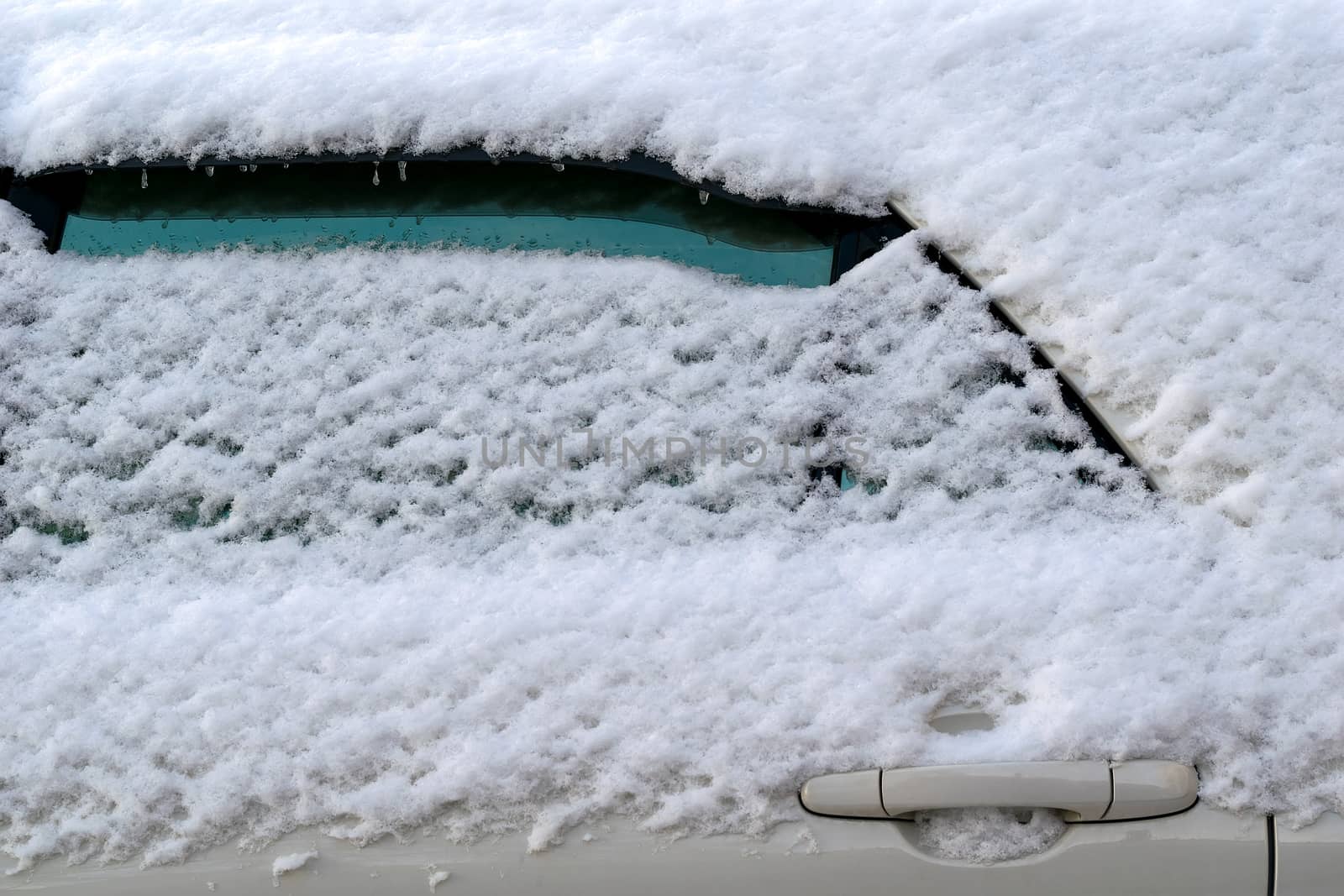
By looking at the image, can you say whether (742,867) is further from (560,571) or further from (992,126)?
(992,126)

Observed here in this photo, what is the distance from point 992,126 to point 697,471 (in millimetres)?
846

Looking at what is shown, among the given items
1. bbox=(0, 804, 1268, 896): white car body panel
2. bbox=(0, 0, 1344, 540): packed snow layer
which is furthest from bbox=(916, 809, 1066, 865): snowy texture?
bbox=(0, 0, 1344, 540): packed snow layer

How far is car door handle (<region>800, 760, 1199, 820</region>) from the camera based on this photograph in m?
1.46

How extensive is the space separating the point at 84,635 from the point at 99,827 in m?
0.29

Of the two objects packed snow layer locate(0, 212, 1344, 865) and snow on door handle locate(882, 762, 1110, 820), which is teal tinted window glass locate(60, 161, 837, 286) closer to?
packed snow layer locate(0, 212, 1344, 865)

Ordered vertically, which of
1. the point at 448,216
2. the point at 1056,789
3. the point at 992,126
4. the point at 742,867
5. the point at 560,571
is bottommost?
the point at 742,867

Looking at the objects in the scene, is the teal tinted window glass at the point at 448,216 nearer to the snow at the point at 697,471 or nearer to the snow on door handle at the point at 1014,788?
the snow at the point at 697,471

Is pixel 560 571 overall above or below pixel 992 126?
below

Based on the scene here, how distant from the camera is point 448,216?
2037 millimetres

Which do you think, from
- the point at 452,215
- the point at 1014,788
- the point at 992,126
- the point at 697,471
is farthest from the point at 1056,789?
the point at 452,215

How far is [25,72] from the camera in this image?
2.46 m

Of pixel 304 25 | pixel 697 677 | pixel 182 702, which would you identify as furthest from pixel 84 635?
pixel 304 25

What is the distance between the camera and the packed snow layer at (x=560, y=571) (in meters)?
1.51

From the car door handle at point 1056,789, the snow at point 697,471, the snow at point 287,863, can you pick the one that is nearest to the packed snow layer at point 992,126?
the snow at point 697,471
